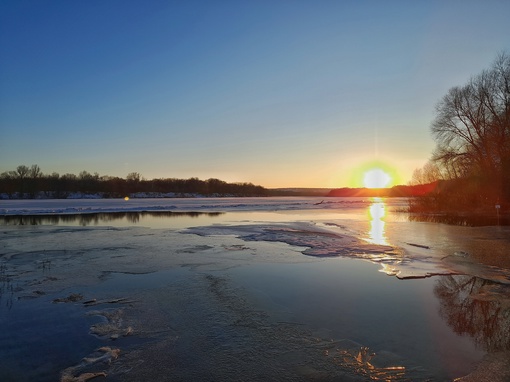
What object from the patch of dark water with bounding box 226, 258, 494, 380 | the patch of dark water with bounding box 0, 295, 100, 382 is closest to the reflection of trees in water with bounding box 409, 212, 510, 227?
the patch of dark water with bounding box 226, 258, 494, 380

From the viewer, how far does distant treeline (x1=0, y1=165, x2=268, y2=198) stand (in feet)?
291

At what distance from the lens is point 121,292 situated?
6961 millimetres

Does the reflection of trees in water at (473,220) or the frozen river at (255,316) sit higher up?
the reflection of trees in water at (473,220)

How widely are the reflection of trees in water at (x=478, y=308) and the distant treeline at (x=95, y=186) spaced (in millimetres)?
91271

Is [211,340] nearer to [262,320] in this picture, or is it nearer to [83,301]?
[262,320]

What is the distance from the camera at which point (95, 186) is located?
100 meters

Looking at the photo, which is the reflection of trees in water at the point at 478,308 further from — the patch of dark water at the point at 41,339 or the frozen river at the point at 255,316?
the patch of dark water at the point at 41,339

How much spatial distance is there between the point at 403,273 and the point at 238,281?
400 cm

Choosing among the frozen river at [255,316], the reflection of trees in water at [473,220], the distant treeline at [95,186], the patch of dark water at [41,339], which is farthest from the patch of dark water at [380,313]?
the distant treeline at [95,186]

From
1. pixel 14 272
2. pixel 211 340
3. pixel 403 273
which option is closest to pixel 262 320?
pixel 211 340

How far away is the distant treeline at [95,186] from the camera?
8856 cm

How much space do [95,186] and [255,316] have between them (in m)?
105

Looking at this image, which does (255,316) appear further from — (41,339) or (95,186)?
(95,186)

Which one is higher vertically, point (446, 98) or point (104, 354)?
point (446, 98)
